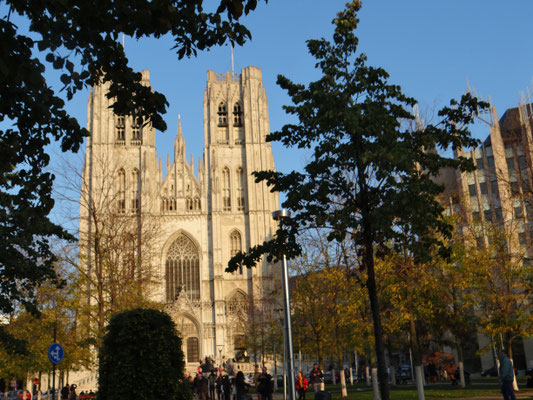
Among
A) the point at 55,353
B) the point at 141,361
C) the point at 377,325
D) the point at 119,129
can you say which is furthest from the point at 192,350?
the point at 141,361

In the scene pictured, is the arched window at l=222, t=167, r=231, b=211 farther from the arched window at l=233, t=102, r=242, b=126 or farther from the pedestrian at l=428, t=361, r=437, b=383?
the pedestrian at l=428, t=361, r=437, b=383

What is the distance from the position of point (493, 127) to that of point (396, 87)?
42387 mm

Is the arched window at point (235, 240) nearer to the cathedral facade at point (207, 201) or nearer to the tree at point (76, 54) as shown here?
the cathedral facade at point (207, 201)

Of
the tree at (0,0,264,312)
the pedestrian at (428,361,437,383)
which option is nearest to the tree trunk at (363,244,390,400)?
the tree at (0,0,264,312)

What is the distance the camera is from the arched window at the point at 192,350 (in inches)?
2079

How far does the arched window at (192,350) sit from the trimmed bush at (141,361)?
4555cm

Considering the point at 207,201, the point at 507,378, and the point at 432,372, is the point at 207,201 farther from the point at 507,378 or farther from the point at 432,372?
the point at 507,378

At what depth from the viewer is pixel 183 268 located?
5672 cm

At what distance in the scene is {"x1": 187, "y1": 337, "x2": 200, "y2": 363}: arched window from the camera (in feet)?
173

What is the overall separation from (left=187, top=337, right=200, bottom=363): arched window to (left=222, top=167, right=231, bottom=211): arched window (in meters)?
13.0

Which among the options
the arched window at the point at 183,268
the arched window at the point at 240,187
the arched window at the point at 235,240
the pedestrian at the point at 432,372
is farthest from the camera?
the arched window at the point at 240,187

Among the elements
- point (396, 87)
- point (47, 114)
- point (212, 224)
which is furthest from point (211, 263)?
point (47, 114)

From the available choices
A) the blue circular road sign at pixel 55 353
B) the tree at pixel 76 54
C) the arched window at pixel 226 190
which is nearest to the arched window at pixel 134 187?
the arched window at pixel 226 190

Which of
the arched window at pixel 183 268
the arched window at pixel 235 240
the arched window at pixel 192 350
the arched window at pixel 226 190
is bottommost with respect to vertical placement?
the arched window at pixel 192 350
